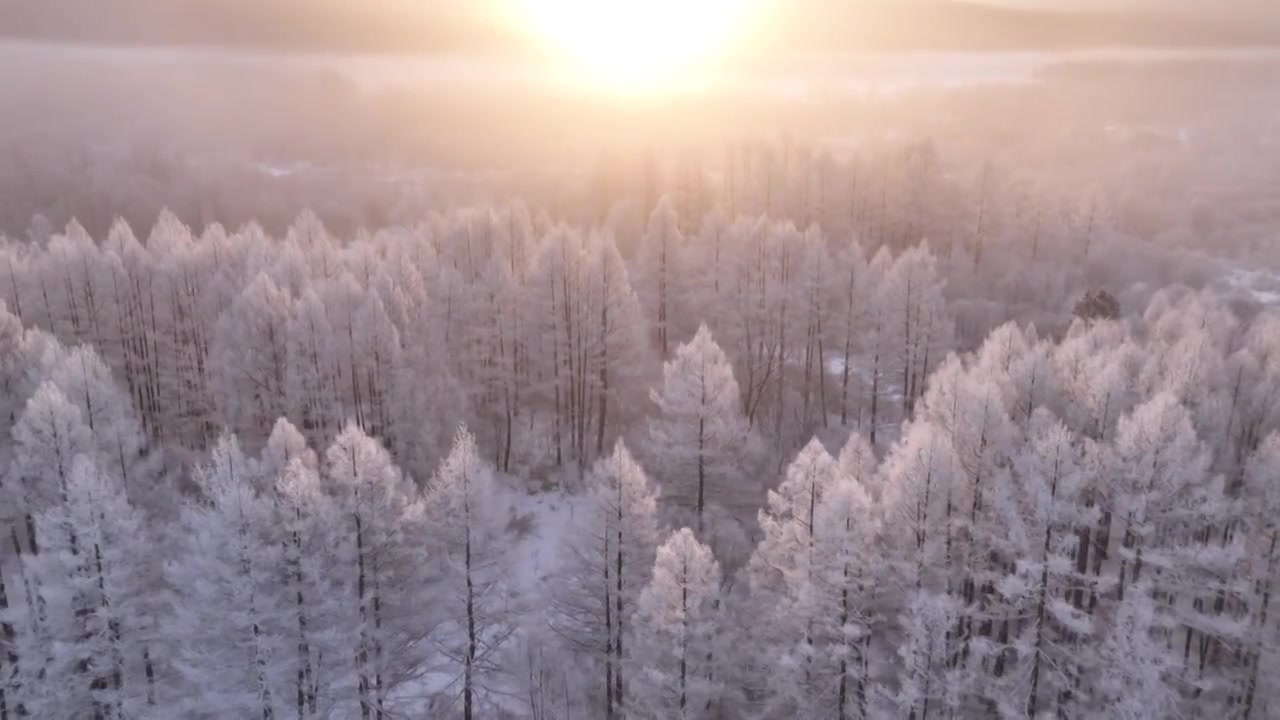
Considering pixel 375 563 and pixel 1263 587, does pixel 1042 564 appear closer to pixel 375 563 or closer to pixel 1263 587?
pixel 1263 587

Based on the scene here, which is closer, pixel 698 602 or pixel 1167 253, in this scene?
pixel 698 602

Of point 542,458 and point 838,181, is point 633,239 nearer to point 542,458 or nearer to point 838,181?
point 838,181

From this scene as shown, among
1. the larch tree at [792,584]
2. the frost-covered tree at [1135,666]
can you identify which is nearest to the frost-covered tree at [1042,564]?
the frost-covered tree at [1135,666]

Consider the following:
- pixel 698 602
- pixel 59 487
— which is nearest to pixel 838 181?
pixel 698 602

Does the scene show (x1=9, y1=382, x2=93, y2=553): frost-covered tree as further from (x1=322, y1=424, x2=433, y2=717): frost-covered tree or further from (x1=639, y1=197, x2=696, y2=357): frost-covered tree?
(x1=639, y1=197, x2=696, y2=357): frost-covered tree

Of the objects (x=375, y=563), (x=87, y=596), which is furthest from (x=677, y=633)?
(x=87, y=596)

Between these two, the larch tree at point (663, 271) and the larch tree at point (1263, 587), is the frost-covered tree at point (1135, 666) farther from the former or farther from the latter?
the larch tree at point (663, 271)

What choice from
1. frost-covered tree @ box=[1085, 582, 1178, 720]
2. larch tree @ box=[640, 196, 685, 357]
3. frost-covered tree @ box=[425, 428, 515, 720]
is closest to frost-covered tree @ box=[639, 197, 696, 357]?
larch tree @ box=[640, 196, 685, 357]
